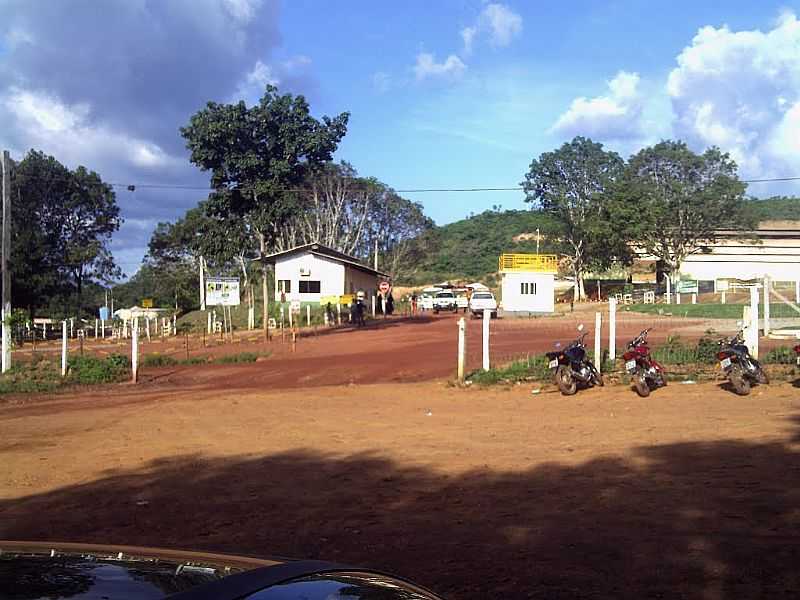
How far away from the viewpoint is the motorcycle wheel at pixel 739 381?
14.9 m

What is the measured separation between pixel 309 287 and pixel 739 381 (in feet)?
122

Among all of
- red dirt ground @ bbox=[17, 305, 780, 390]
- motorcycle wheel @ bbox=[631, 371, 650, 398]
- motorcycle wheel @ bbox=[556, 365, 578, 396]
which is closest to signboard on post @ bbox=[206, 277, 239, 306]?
red dirt ground @ bbox=[17, 305, 780, 390]

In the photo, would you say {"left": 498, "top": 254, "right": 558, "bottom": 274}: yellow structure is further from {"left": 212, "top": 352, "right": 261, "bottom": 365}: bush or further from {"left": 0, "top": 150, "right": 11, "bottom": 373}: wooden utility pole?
{"left": 0, "top": 150, "right": 11, "bottom": 373}: wooden utility pole

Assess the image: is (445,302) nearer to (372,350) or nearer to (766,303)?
(372,350)

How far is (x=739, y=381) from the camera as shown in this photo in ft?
48.9

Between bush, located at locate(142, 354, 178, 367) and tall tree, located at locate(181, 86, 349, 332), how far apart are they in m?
9.12

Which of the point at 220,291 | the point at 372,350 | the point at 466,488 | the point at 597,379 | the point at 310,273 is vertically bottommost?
the point at 466,488

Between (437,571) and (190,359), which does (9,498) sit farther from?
(190,359)

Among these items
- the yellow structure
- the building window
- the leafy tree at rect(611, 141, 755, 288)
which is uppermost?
the leafy tree at rect(611, 141, 755, 288)

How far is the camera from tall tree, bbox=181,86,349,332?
1426 inches

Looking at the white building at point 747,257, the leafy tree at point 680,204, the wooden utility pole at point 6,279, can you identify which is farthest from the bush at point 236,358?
the white building at point 747,257

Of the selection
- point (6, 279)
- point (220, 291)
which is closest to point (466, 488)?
point (6, 279)

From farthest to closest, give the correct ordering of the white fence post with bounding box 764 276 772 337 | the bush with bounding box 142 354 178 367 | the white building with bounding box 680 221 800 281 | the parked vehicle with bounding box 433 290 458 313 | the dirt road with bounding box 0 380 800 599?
the white building with bounding box 680 221 800 281 → the parked vehicle with bounding box 433 290 458 313 → the bush with bounding box 142 354 178 367 → the white fence post with bounding box 764 276 772 337 → the dirt road with bounding box 0 380 800 599

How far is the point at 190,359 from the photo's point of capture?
88.8ft
